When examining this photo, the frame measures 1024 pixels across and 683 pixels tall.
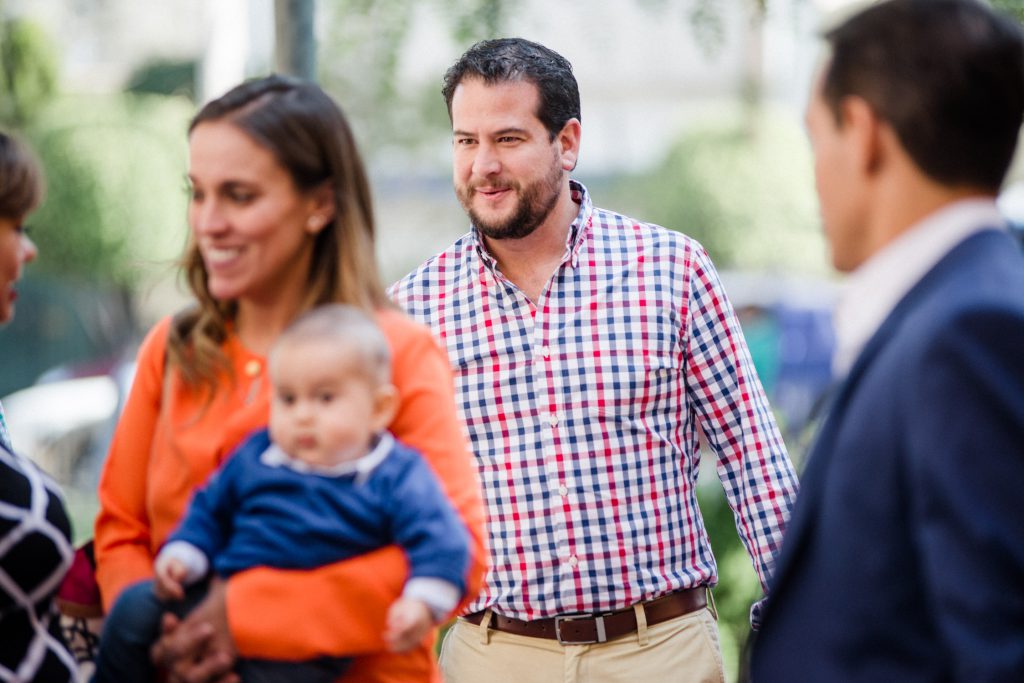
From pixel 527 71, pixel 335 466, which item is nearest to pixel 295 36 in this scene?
pixel 527 71

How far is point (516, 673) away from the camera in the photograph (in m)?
2.99

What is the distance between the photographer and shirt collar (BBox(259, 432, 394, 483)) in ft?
5.86

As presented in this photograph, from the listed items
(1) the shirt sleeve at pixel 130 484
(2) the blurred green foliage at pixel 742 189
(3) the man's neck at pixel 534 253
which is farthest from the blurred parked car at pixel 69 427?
(1) the shirt sleeve at pixel 130 484

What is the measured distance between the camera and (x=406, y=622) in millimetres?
1727

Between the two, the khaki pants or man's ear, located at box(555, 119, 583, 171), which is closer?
the khaki pants

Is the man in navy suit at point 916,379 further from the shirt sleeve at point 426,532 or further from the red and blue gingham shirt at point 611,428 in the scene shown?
the red and blue gingham shirt at point 611,428

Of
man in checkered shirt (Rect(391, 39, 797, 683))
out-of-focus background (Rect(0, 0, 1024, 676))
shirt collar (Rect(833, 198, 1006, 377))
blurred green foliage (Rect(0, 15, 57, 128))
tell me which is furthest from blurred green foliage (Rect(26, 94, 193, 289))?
shirt collar (Rect(833, 198, 1006, 377))

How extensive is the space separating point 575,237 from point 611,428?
1.62ft

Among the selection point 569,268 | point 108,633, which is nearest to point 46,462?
point 569,268

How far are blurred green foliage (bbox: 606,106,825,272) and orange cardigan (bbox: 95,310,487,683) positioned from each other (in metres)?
13.4

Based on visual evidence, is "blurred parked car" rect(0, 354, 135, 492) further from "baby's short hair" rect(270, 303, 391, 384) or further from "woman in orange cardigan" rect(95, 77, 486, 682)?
"baby's short hair" rect(270, 303, 391, 384)

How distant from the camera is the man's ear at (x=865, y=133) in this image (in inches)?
69.9

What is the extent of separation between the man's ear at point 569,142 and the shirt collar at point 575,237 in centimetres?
11

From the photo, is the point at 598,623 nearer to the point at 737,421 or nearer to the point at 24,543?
the point at 737,421
